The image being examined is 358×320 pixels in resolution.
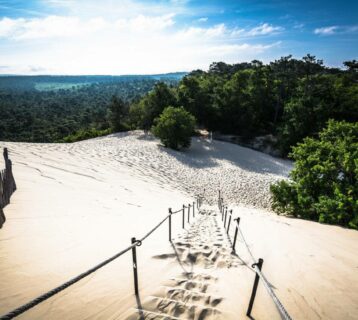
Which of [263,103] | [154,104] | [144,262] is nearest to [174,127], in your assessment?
[154,104]

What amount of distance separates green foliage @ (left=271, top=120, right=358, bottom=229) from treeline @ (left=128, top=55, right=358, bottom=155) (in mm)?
20679

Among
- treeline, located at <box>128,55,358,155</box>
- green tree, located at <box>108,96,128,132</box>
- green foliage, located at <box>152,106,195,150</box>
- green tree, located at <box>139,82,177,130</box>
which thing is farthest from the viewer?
green tree, located at <box>108,96,128,132</box>

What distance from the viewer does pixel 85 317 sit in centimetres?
281

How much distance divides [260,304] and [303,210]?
10086 millimetres

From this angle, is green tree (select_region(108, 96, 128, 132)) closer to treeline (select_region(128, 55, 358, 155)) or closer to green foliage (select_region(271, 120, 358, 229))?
treeline (select_region(128, 55, 358, 155))

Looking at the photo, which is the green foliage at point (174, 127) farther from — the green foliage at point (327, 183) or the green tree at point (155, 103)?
the green foliage at point (327, 183)

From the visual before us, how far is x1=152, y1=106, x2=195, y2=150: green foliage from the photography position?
27.0 metres

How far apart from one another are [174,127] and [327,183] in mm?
18396

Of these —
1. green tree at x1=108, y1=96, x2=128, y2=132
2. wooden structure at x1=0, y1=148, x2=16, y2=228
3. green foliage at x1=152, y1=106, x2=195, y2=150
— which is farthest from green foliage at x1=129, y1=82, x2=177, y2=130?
wooden structure at x1=0, y1=148, x2=16, y2=228

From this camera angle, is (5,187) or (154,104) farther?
(154,104)

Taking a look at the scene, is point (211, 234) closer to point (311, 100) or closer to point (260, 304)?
point (260, 304)

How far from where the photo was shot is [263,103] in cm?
3922

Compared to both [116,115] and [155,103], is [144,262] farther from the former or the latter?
[116,115]

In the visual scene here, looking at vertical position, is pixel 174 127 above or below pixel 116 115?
below
